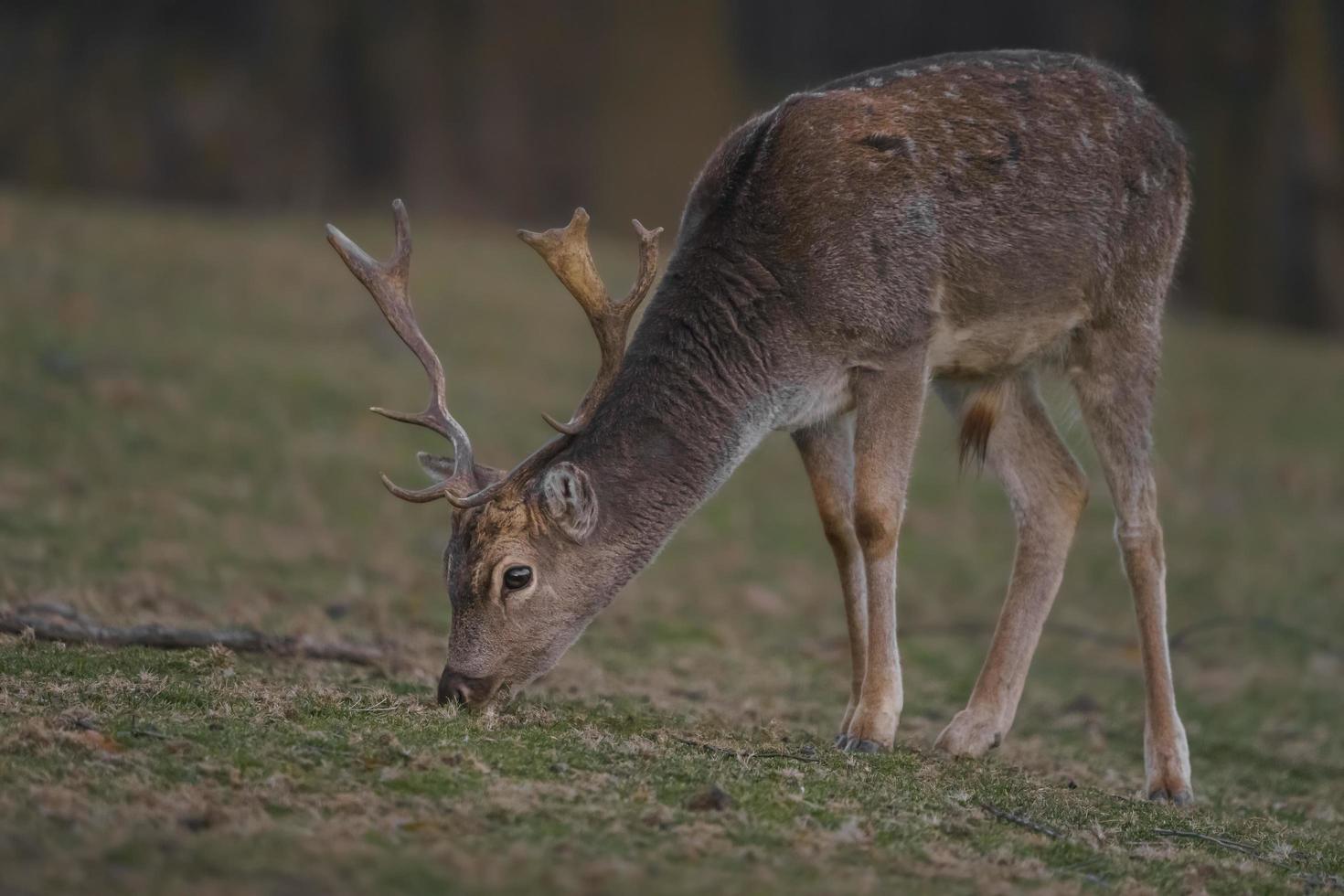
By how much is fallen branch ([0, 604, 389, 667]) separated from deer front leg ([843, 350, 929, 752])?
2397mm

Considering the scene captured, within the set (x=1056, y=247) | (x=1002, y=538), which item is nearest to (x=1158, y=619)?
(x=1056, y=247)

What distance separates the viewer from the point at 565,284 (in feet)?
24.1

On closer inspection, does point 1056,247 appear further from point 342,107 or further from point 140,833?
point 342,107

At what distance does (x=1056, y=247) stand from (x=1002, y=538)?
6.81 m

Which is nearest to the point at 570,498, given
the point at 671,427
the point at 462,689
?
the point at 671,427

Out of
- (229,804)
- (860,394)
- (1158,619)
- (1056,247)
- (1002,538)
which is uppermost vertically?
(1056,247)

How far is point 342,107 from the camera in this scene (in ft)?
74.2

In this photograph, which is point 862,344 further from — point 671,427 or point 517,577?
point 517,577

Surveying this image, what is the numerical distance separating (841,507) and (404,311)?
220 cm

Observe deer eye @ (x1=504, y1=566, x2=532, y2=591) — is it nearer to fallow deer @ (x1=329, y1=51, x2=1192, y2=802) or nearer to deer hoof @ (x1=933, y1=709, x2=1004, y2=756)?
fallow deer @ (x1=329, y1=51, x2=1192, y2=802)

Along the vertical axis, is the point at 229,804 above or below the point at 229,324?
above

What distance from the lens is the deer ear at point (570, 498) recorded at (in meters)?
6.85

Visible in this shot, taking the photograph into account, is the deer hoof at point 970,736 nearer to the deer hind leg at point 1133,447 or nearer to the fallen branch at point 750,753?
the deer hind leg at point 1133,447

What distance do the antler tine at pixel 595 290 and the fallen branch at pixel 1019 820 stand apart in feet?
7.90
